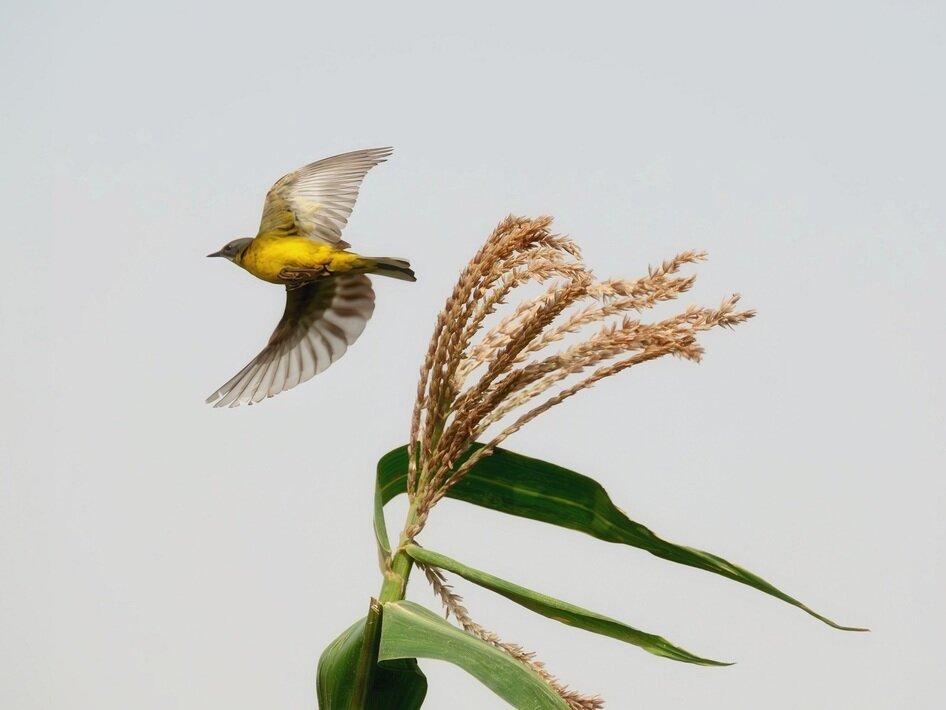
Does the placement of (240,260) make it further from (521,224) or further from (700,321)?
(700,321)

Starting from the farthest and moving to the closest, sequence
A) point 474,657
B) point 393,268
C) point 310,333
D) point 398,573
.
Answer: point 310,333
point 393,268
point 398,573
point 474,657

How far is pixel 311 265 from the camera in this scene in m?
1.36

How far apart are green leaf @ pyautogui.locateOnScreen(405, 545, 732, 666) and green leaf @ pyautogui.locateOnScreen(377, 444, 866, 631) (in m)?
0.15

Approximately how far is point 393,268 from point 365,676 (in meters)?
0.49

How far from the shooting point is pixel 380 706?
1.23 m

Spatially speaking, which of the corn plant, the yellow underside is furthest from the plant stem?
the yellow underside

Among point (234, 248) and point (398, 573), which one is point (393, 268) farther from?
point (398, 573)

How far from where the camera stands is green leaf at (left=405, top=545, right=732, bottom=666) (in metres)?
1.11

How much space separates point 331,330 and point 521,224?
0.41m

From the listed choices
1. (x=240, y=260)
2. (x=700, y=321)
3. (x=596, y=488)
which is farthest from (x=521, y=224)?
(x=240, y=260)

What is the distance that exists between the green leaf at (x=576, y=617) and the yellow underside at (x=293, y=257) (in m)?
0.43

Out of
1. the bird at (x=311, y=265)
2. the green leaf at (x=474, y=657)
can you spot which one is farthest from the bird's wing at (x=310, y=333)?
the green leaf at (x=474, y=657)

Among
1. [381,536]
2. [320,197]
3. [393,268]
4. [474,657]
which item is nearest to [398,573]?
[381,536]

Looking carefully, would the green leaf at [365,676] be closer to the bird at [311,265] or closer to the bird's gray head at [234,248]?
the bird at [311,265]
